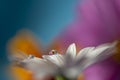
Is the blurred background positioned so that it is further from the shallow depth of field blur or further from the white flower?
the white flower

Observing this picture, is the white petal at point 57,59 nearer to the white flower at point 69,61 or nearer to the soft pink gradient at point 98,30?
the white flower at point 69,61

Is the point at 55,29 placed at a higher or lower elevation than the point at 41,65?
higher

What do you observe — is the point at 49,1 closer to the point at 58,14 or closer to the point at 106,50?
the point at 58,14

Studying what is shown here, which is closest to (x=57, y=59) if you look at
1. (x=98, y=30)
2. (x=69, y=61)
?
(x=69, y=61)

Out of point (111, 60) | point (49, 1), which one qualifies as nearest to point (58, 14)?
point (49, 1)

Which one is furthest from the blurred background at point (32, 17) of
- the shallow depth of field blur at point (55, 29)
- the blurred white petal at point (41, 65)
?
the blurred white petal at point (41, 65)

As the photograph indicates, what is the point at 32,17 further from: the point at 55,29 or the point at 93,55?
the point at 93,55
